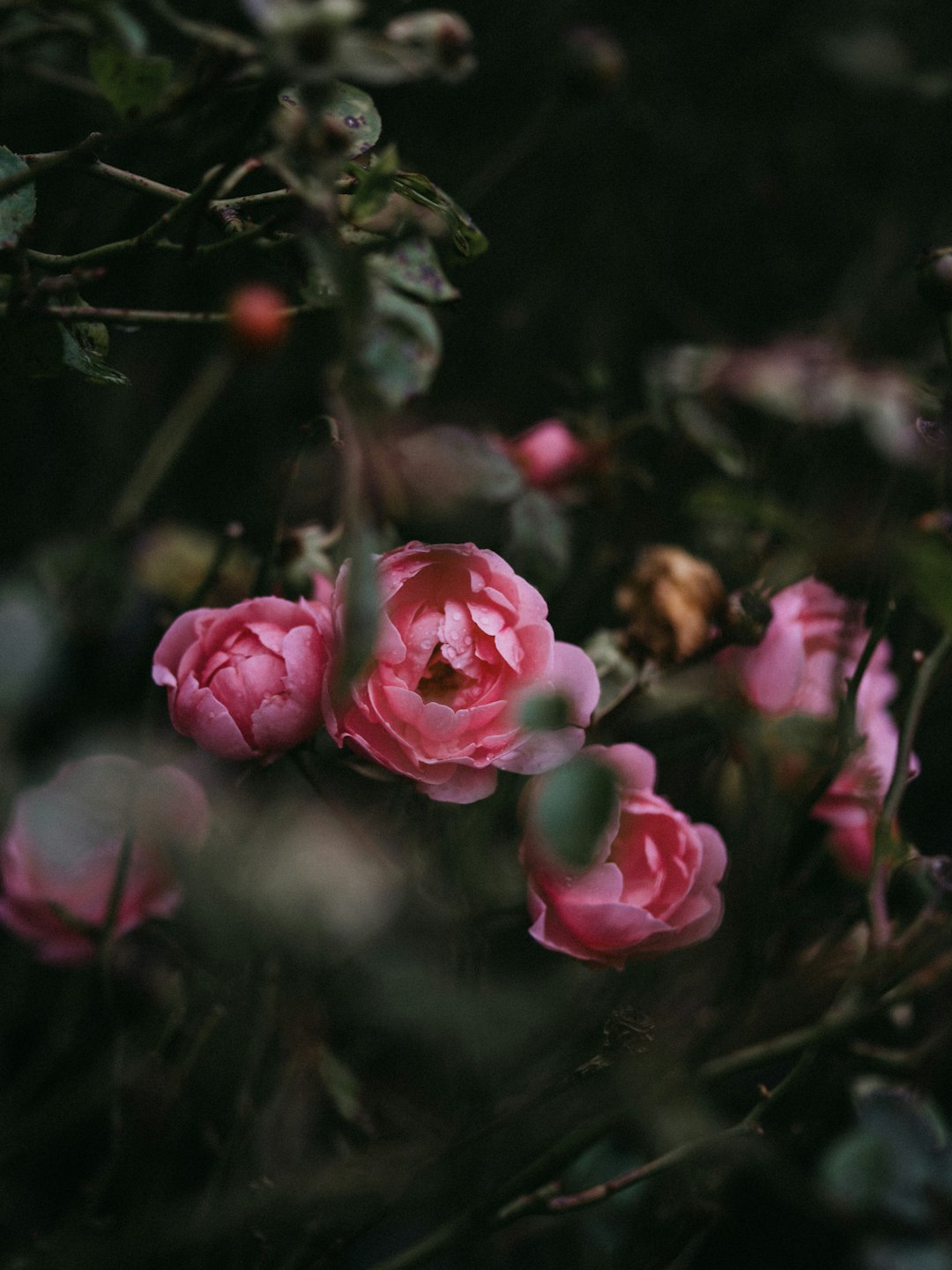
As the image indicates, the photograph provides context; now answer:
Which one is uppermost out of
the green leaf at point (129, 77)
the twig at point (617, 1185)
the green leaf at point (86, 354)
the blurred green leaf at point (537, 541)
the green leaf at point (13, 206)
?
the green leaf at point (129, 77)

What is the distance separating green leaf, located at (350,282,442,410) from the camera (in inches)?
13.5

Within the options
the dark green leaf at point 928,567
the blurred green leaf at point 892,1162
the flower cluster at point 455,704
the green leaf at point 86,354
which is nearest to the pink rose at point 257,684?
the flower cluster at point 455,704

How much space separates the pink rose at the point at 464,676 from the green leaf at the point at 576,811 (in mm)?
78

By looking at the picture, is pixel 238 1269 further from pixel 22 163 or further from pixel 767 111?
pixel 767 111

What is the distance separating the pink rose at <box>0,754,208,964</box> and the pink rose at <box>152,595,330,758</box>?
56 mm

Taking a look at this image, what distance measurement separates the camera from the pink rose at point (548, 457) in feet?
2.24

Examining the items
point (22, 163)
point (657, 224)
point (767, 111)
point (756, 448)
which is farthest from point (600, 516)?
point (767, 111)

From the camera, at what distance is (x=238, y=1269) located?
489mm

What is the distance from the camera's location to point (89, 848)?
0.53 meters

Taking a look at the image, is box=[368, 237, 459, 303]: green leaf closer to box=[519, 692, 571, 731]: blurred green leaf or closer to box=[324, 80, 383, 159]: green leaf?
Answer: box=[324, 80, 383, 159]: green leaf

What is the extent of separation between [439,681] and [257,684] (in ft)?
0.31

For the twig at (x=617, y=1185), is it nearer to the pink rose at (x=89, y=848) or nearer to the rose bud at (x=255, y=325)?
the pink rose at (x=89, y=848)

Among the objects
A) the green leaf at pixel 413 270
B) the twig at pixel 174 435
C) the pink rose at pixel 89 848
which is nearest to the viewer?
the green leaf at pixel 413 270

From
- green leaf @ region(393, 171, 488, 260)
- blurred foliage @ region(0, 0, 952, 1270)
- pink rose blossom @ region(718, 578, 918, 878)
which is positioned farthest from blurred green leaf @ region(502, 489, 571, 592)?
green leaf @ region(393, 171, 488, 260)
